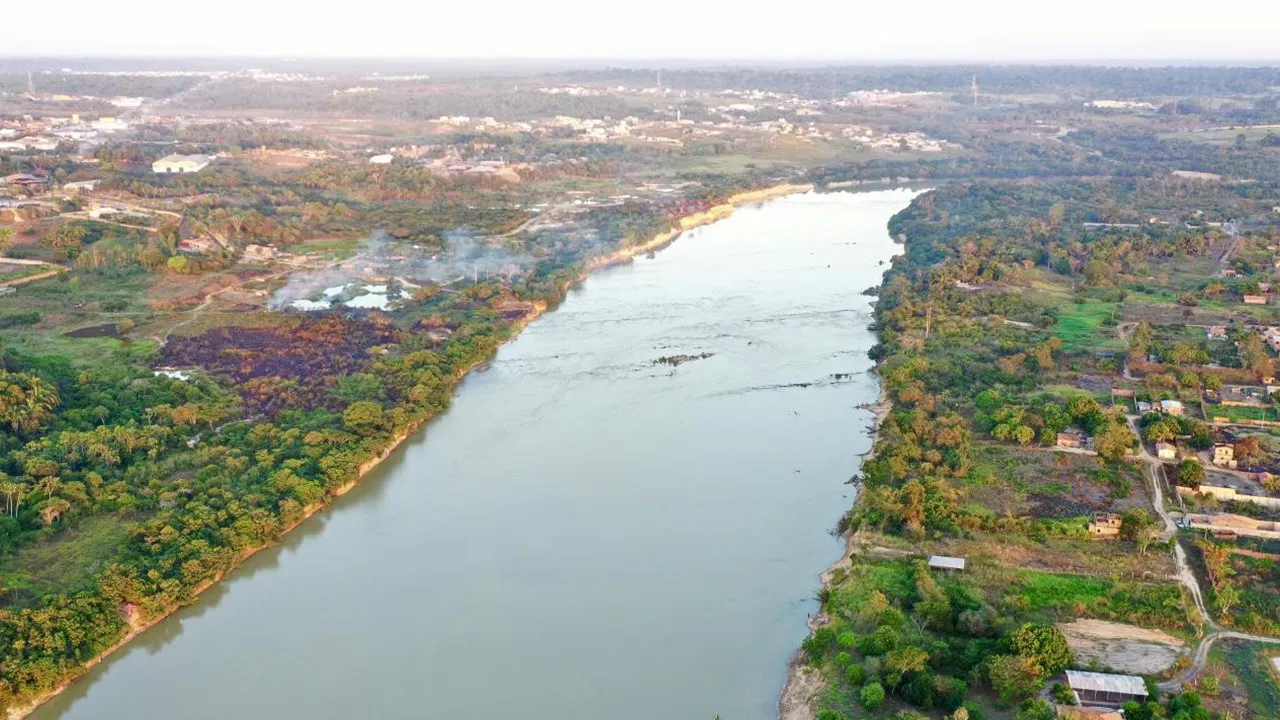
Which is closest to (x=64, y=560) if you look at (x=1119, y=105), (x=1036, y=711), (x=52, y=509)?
(x=52, y=509)

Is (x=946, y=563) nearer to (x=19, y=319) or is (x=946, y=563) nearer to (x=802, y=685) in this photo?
(x=802, y=685)

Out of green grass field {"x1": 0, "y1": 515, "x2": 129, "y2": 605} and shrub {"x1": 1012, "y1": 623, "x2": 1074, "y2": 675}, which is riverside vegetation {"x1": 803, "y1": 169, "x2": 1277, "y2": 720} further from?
green grass field {"x1": 0, "y1": 515, "x2": 129, "y2": 605}

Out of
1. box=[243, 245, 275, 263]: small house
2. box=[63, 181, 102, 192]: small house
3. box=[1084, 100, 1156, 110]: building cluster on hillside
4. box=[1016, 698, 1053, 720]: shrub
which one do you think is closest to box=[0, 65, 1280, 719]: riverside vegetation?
box=[1016, 698, 1053, 720]: shrub

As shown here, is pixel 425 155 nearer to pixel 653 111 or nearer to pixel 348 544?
pixel 653 111

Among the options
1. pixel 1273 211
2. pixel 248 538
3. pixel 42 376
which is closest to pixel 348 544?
pixel 248 538

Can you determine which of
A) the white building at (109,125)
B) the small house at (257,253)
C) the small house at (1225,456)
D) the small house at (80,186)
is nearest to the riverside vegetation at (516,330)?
the small house at (257,253)

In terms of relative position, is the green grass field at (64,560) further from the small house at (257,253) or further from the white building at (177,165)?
the white building at (177,165)
